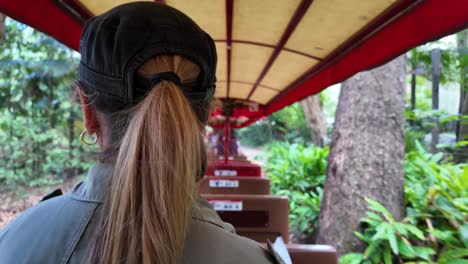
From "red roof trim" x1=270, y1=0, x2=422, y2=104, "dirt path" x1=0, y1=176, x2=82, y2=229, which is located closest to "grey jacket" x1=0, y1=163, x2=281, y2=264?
"red roof trim" x1=270, y1=0, x2=422, y2=104

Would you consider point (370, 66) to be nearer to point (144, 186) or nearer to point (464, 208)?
point (144, 186)

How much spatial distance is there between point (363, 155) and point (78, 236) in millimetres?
4367

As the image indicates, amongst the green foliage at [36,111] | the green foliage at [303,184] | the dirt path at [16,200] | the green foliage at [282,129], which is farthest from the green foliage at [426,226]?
the green foliage at [282,129]

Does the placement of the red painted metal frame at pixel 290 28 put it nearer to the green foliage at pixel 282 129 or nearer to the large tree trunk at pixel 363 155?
the large tree trunk at pixel 363 155

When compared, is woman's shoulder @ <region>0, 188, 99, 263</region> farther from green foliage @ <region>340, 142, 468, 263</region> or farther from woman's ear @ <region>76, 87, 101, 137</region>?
green foliage @ <region>340, 142, 468, 263</region>

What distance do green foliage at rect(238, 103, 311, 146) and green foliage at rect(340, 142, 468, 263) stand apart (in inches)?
271

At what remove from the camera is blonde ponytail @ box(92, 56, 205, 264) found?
678mm

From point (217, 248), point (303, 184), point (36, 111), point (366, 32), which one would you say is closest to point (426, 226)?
point (303, 184)

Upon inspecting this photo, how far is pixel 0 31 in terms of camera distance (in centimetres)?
294

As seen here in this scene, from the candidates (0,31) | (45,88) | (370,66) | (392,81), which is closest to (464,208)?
(392,81)

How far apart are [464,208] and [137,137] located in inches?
156

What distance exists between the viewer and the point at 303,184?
6.74m

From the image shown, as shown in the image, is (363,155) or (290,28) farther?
(363,155)

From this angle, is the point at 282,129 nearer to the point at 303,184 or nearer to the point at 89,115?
the point at 303,184
